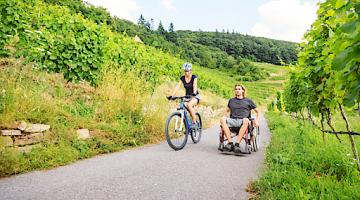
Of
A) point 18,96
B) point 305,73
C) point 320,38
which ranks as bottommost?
point 18,96

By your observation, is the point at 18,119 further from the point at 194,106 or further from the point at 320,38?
the point at 320,38

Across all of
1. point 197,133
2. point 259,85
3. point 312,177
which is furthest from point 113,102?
point 259,85

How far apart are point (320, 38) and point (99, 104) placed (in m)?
5.05

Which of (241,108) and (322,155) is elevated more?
(241,108)

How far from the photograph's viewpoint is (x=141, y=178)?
4438 millimetres

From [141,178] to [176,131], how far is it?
2.68m

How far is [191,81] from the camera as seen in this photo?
7.54 metres

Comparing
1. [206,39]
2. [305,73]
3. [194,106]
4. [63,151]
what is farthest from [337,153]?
[206,39]

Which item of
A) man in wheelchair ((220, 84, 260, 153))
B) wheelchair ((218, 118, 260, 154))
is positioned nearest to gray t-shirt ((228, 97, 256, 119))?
man in wheelchair ((220, 84, 260, 153))

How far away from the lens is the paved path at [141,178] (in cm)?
372

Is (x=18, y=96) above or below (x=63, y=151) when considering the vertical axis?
above

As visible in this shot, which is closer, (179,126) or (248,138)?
(248,138)

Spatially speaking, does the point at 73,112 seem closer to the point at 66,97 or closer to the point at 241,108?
the point at 66,97

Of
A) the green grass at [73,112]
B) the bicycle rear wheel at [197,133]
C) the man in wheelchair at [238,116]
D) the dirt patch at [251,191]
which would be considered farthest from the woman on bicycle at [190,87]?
the dirt patch at [251,191]
